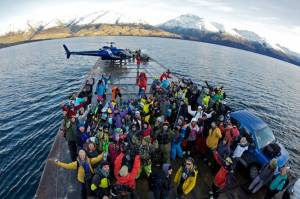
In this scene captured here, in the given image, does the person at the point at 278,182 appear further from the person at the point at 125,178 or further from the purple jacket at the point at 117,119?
the purple jacket at the point at 117,119

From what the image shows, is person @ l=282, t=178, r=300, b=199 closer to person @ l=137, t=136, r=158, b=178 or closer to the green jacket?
person @ l=137, t=136, r=158, b=178

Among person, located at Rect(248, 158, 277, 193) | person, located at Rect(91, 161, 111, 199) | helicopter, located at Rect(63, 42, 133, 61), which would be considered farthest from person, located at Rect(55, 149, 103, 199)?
helicopter, located at Rect(63, 42, 133, 61)

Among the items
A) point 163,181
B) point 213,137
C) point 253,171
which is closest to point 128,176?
point 163,181

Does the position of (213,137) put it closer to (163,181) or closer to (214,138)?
(214,138)

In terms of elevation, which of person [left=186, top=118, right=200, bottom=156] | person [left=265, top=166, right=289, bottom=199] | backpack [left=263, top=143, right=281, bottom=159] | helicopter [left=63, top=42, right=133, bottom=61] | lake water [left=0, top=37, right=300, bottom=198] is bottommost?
lake water [left=0, top=37, right=300, bottom=198]

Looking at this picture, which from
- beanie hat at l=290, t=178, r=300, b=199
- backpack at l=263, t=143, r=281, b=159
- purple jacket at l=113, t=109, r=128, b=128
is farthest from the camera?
purple jacket at l=113, t=109, r=128, b=128

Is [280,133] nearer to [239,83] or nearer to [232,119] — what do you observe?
[232,119]

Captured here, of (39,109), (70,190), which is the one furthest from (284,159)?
(39,109)

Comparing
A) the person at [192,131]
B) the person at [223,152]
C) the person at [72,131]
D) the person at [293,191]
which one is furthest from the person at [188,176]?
the person at [72,131]
